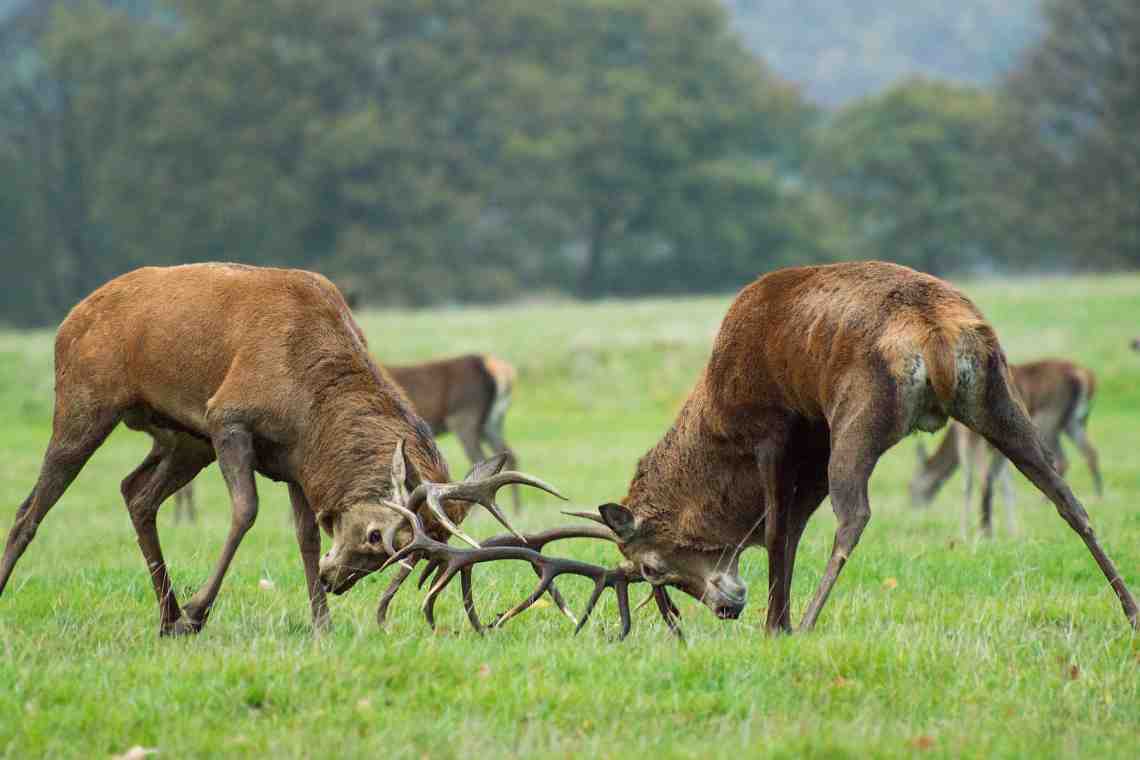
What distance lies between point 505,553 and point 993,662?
1964mm

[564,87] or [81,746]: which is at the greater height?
[564,87]

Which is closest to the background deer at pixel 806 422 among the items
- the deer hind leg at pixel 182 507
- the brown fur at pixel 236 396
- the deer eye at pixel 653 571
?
the deer eye at pixel 653 571

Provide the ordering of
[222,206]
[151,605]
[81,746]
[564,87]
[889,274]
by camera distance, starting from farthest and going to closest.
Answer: [564,87]
[222,206]
[151,605]
[889,274]
[81,746]

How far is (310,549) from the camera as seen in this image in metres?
6.88

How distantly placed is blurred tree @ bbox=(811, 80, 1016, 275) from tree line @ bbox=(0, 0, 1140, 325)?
14 centimetres

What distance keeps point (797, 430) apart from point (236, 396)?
237cm

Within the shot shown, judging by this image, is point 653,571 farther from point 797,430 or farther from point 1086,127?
point 1086,127

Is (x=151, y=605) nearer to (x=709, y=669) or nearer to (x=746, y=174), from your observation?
(x=709, y=669)

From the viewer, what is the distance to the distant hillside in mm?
118312

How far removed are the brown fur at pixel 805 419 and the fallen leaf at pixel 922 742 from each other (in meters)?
1.31

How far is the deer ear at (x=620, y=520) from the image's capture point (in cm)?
667

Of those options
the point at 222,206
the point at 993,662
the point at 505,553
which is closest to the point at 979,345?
the point at 993,662

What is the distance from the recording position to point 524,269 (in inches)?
2254

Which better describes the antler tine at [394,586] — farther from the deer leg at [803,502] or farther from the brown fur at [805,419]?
the deer leg at [803,502]
